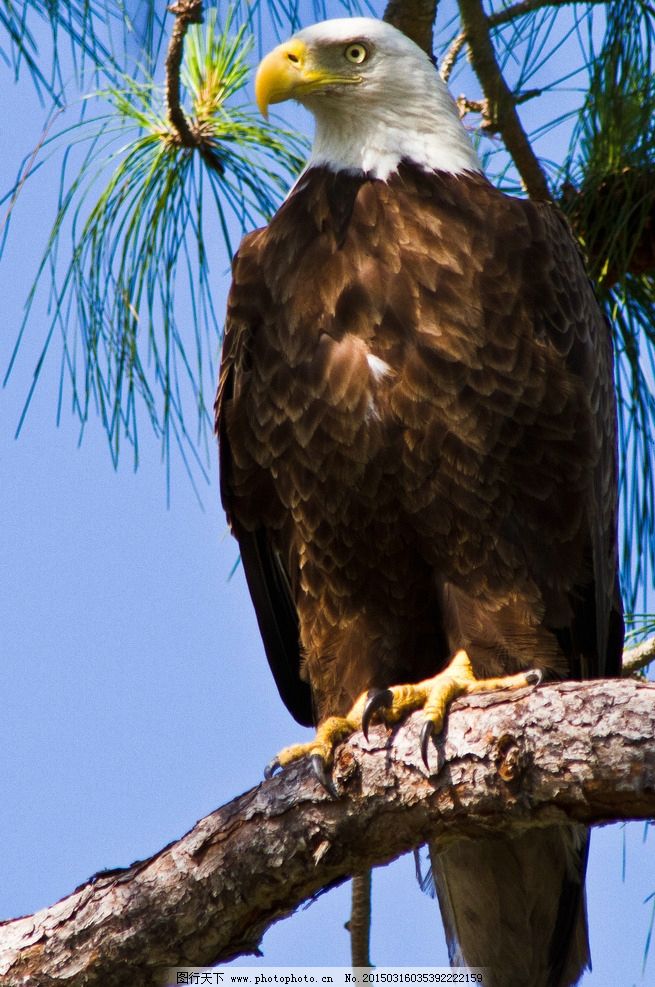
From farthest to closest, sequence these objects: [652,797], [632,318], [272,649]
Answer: [632,318]
[272,649]
[652,797]

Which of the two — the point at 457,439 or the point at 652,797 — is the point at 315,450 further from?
the point at 652,797

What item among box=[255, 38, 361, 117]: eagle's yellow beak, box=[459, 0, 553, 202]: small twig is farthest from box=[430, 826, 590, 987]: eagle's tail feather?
box=[255, 38, 361, 117]: eagle's yellow beak

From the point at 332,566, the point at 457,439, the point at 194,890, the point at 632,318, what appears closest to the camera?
the point at 194,890

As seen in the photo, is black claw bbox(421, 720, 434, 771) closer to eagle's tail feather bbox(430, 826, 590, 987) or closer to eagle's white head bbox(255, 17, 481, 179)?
eagle's tail feather bbox(430, 826, 590, 987)

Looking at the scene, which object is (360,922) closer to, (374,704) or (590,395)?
(374,704)

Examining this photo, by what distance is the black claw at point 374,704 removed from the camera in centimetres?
284

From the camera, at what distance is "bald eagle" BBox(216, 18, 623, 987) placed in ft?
10.4

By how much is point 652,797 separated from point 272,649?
64.4 inches

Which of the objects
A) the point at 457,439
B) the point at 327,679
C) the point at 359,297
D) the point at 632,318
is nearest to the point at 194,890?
the point at 327,679

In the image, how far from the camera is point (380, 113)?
11.5 feet

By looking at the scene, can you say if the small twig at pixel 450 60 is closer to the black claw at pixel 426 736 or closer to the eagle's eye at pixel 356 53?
the eagle's eye at pixel 356 53

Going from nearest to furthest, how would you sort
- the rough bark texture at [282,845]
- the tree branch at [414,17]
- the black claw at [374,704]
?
1. the rough bark texture at [282,845]
2. the black claw at [374,704]
3. the tree branch at [414,17]

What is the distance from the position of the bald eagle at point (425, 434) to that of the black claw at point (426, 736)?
24 cm

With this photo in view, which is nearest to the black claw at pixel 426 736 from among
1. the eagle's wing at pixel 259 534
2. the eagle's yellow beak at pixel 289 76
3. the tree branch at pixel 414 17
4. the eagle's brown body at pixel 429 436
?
the eagle's brown body at pixel 429 436
